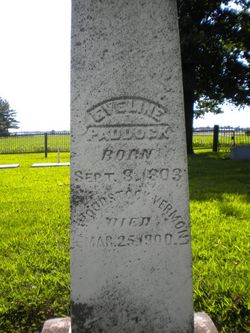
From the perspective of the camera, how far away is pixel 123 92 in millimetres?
2051

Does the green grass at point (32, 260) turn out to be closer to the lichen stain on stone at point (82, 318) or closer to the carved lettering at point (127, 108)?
the lichen stain on stone at point (82, 318)

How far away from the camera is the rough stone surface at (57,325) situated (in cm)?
236

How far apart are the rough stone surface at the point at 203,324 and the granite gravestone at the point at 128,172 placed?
14 cm

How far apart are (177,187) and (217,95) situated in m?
15.4

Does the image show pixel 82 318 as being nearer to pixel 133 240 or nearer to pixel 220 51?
pixel 133 240

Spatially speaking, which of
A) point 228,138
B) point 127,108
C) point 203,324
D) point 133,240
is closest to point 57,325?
point 133,240

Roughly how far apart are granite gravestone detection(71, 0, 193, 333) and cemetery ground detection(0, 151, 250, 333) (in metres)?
0.65

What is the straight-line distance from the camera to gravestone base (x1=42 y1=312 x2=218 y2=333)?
2.32 meters

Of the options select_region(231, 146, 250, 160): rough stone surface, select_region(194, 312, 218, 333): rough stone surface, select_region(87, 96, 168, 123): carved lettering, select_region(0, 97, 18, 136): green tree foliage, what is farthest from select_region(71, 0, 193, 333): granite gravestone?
select_region(0, 97, 18, 136): green tree foliage

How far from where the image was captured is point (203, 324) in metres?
2.37

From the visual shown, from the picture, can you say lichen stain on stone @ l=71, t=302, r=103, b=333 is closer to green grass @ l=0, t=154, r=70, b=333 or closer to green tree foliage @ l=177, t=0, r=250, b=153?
green grass @ l=0, t=154, r=70, b=333

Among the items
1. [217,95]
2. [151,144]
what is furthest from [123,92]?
[217,95]

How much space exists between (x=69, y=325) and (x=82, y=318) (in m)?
0.32

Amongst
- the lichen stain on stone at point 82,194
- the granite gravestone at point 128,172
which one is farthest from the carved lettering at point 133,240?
the lichen stain on stone at point 82,194
